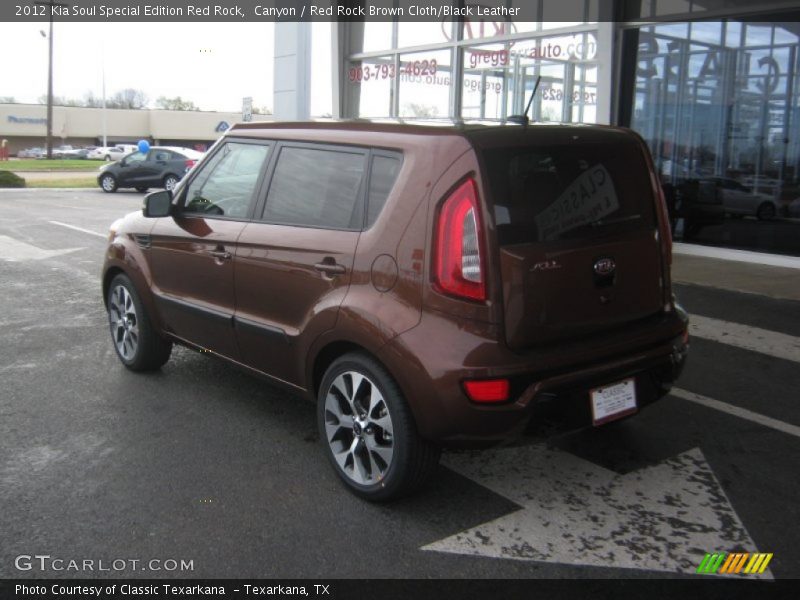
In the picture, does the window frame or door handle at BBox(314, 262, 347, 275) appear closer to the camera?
door handle at BBox(314, 262, 347, 275)

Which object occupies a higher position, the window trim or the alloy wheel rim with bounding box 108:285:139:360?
the window trim

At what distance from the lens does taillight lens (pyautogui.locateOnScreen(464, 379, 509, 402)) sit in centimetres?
314

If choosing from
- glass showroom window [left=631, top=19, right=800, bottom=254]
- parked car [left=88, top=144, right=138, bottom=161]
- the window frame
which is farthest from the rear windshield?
parked car [left=88, top=144, right=138, bottom=161]

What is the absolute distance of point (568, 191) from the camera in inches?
137

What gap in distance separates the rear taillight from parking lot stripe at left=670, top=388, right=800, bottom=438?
8.20ft

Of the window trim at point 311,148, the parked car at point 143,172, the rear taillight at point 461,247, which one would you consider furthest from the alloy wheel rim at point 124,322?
the parked car at point 143,172

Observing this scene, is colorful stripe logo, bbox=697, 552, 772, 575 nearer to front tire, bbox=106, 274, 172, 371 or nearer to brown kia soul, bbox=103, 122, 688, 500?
brown kia soul, bbox=103, 122, 688, 500

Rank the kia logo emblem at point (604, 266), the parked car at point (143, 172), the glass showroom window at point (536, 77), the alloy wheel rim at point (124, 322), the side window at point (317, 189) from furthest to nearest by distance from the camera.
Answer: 1. the parked car at point (143, 172)
2. the glass showroom window at point (536, 77)
3. the alloy wheel rim at point (124, 322)
4. the side window at point (317, 189)
5. the kia logo emblem at point (604, 266)

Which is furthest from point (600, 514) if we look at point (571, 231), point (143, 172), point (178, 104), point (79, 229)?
point (178, 104)

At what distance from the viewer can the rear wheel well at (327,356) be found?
364cm

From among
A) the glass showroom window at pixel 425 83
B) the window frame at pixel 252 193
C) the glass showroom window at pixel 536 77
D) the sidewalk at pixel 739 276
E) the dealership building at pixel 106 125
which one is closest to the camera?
the window frame at pixel 252 193

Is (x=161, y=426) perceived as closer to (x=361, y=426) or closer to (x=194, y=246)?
(x=194, y=246)

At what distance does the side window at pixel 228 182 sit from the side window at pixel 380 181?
98 cm

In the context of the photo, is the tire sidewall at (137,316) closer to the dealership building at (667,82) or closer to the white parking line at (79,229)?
the dealership building at (667,82)
